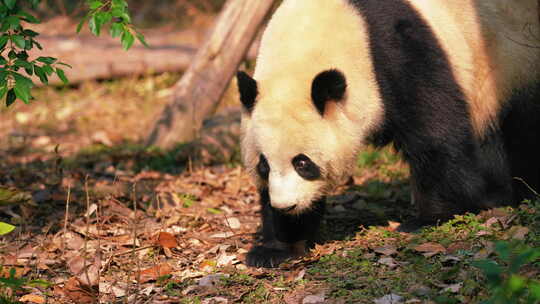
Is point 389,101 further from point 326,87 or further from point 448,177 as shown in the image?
point 448,177

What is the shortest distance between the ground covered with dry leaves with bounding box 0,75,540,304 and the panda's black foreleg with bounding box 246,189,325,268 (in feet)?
0.36

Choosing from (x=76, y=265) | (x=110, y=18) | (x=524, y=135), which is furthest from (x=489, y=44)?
(x=76, y=265)

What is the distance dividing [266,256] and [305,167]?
806 mm

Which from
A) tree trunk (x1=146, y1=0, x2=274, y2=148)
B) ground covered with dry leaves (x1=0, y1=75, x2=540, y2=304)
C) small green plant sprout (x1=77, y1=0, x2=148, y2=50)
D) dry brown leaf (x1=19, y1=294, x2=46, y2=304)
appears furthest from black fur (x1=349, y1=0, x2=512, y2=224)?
tree trunk (x1=146, y1=0, x2=274, y2=148)

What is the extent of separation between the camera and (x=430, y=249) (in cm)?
428

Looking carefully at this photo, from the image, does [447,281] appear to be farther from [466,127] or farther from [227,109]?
[227,109]

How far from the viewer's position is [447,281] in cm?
381

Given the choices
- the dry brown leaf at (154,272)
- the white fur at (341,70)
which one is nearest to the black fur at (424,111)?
the white fur at (341,70)

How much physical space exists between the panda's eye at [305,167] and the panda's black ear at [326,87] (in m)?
0.33

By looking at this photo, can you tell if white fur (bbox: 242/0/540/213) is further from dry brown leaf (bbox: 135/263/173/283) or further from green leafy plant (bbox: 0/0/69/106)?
green leafy plant (bbox: 0/0/69/106)

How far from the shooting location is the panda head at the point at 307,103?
4.23 meters

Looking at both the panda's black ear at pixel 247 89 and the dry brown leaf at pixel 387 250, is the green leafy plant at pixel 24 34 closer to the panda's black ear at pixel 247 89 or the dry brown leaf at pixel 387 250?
the panda's black ear at pixel 247 89

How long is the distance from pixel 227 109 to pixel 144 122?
185 centimetres

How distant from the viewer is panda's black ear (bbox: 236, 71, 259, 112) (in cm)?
427
